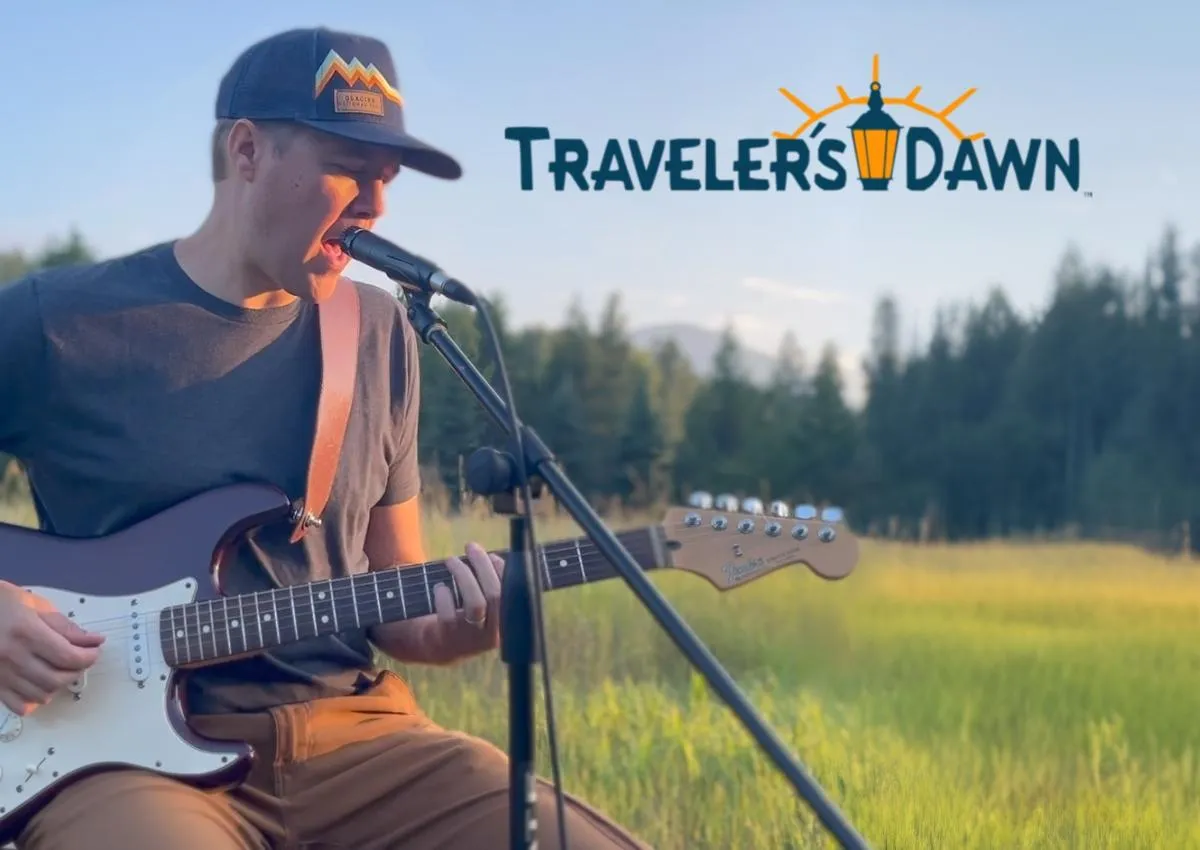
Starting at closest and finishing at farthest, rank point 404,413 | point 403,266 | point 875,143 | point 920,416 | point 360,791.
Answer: point 403,266 < point 360,791 < point 404,413 < point 875,143 < point 920,416

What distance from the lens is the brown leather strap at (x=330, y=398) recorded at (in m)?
1.85

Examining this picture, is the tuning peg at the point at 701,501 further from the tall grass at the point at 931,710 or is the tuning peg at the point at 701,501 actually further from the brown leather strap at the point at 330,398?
the tall grass at the point at 931,710

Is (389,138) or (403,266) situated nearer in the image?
(403,266)

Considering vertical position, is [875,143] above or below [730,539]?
above

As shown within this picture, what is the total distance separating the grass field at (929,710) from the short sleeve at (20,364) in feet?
3.22

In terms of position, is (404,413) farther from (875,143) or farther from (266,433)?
(875,143)

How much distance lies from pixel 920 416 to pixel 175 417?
1827 mm

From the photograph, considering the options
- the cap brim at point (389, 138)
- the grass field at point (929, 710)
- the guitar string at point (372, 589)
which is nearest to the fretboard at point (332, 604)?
the guitar string at point (372, 589)

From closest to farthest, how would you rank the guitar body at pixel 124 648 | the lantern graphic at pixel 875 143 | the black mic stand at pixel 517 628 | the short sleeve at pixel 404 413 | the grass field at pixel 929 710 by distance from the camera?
the black mic stand at pixel 517 628 → the guitar body at pixel 124 648 → the short sleeve at pixel 404 413 → the grass field at pixel 929 710 → the lantern graphic at pixel 875 143

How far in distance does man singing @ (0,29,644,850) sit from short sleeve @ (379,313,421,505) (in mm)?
115

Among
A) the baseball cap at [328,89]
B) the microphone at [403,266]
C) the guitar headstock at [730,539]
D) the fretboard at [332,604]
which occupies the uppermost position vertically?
the baseball cap at [328,89]

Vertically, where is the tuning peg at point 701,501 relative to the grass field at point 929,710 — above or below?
above

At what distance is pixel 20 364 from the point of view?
1787mm

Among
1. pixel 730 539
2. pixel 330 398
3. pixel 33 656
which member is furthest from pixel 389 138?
pixel 33 656
